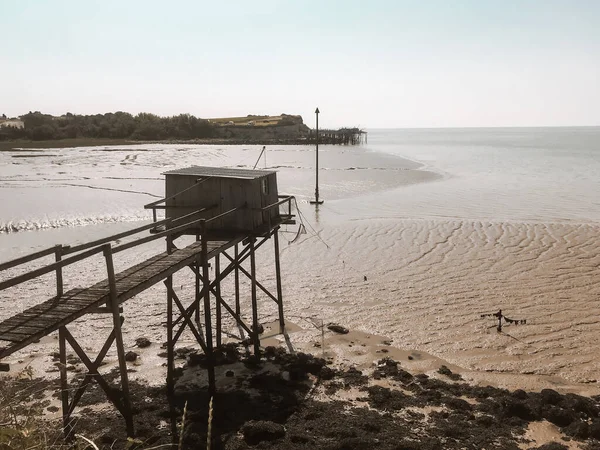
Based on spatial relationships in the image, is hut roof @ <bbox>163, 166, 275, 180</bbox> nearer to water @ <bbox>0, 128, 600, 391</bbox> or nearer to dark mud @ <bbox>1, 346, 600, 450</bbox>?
water @ <bbox>0, 128, 600, 391</bbox>

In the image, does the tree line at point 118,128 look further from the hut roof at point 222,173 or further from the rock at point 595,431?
the rock at point 595,431

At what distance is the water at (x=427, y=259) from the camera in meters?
12.5

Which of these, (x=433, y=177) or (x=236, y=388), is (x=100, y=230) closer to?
(x=236, y=388)

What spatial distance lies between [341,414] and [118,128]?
345ft

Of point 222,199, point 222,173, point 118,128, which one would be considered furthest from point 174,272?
point 118,128

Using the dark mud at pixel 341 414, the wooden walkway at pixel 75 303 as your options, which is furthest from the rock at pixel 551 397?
the wooden walkway at pixel 75 303

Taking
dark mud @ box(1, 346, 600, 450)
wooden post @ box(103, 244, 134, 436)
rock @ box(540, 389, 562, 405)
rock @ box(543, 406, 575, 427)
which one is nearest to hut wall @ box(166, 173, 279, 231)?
dark mud @ box(1, 346, 600, 450)

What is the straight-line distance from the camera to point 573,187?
128 ft

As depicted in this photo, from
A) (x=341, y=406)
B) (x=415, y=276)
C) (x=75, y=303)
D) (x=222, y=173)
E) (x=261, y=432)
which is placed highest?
(x=222, y=173)

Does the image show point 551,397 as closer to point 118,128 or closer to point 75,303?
point 75,303

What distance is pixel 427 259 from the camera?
1889 cm

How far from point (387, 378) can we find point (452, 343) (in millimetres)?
2485

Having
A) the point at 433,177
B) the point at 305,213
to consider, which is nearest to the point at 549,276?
the point at 305,213

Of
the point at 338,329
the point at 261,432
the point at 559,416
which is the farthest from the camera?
the point at 338,329
